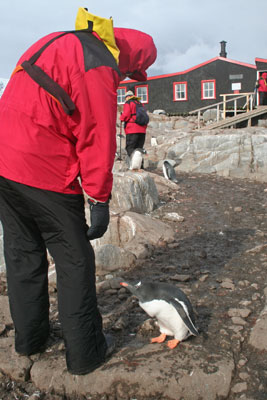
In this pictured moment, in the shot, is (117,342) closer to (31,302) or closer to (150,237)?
(31,302)

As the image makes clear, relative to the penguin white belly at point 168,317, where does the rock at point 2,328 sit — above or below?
below

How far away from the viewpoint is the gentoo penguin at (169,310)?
93.2 inches

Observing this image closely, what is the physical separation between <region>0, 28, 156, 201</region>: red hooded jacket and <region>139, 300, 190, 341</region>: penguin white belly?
828 millimetres

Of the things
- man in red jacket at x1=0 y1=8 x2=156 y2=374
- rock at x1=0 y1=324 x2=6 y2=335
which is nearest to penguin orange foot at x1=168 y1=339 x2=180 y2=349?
man in red jacket at x1=0 y1=8 x2=156 y2=374

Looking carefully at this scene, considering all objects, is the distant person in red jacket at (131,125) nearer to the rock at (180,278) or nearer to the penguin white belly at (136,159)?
the penguin white belly at (136,159)

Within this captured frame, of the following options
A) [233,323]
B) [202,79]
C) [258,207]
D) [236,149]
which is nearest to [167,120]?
[202,79]

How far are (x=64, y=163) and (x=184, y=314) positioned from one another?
117cm

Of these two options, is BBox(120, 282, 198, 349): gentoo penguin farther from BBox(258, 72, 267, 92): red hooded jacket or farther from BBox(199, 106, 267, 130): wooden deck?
BBox(258, 72, 267, 92): red hooded jacket

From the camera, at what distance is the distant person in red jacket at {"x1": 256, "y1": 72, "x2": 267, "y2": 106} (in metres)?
20.9

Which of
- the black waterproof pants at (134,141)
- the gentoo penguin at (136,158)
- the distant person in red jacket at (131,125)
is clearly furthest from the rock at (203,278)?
the black waterproof pants at (134,141)

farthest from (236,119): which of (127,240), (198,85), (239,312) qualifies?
(239,312)

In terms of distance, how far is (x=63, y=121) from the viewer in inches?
78.2

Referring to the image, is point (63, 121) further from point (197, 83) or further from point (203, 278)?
point (197, 83)

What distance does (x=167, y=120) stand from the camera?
75.8 ft
